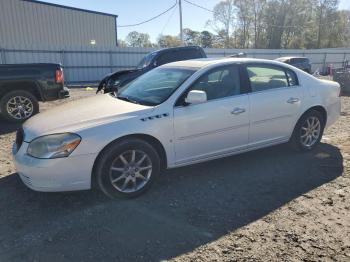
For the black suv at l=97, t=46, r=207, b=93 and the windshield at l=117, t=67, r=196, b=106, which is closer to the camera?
the windshield at l=117, t=67, r=196, b=106

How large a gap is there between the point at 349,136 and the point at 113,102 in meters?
4.59

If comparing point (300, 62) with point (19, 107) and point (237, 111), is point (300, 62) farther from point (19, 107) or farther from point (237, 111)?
point (237, 111)

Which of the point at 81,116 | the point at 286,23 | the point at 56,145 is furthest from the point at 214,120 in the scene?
the point at 286,23

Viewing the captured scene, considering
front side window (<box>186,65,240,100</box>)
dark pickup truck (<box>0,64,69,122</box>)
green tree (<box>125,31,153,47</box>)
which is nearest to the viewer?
front side window (<box>186,65,240,100</box>)

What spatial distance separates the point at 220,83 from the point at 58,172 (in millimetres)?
2325

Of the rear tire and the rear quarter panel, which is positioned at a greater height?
the rear quarter panel

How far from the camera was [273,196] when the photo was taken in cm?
411

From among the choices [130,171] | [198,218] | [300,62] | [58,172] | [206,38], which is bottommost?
[198,218]

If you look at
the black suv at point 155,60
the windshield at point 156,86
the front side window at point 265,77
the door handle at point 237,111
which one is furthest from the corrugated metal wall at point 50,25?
the door handle at point 237,111

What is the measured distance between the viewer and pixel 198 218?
363 cm

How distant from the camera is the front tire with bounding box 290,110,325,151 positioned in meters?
5.43

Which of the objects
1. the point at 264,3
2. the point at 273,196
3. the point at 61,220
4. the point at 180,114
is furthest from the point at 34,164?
the point at 264,3

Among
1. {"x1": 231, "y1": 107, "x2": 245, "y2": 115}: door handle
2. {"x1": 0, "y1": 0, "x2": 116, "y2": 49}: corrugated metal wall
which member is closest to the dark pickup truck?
{"x1": 231, "y1": 107, "x2": 245, "y2": 115}: door handle

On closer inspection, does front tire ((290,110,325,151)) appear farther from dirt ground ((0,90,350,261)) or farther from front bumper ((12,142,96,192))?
front bumper ((12,142,96,192))
